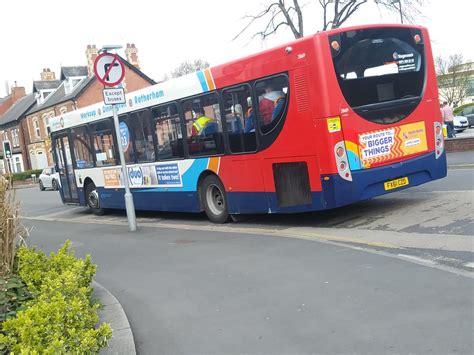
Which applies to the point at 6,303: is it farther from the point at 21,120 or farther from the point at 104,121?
the point at 21,120

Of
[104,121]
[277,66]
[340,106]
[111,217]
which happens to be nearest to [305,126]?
[340,106]

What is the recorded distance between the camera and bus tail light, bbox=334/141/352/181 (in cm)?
811

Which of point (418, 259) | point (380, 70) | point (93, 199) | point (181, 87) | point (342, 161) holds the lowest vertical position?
point (418, 259)

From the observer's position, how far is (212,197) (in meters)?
10.8

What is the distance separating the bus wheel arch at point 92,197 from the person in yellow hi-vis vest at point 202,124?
541 cm

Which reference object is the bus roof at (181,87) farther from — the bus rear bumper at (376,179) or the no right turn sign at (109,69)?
the bus rear bumper at (376,179)

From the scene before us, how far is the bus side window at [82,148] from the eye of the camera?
47.7 ft

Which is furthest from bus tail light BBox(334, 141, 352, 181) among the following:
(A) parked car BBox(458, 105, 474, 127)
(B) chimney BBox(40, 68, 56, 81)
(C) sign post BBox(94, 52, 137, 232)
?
(B) chimney BBox(40, 68, 56, 81)

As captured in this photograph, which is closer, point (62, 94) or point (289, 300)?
point (289, 300)

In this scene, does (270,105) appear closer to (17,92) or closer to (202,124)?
(202,124)

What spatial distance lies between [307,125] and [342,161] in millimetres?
808

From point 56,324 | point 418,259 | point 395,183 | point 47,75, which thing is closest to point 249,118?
point 395,183

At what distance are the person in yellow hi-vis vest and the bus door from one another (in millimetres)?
6477

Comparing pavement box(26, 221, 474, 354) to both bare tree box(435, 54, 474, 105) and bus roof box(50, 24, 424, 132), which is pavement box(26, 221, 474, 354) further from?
bare tree box(435, 54, 474, 105)
